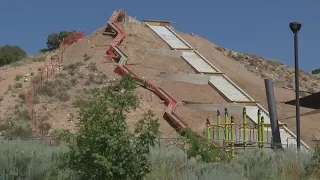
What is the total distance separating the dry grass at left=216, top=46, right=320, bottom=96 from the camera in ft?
195

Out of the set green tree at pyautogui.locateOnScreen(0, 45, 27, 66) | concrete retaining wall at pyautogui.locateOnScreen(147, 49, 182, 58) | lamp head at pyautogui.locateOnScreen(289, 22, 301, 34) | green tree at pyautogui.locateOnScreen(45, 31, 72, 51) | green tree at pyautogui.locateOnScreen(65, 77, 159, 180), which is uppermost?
green tree at pyautogui.locateOnScreen(45, 31, 72, 51)

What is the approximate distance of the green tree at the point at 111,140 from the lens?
8.73m

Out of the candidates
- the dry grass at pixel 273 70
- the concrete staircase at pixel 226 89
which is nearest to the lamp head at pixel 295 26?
the concrete staircase at pixel 226 89

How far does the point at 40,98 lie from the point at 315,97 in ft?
79.5

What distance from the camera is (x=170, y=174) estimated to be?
1145 cm

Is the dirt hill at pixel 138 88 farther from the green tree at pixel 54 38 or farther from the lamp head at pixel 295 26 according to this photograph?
the green tree at pixel 54 38

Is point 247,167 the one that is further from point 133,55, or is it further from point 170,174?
point 133,55

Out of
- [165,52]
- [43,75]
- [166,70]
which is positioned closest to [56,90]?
[43,75]

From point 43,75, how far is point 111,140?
3587cm

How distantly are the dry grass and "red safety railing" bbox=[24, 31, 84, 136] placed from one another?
16.2m

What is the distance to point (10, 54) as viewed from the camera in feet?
278

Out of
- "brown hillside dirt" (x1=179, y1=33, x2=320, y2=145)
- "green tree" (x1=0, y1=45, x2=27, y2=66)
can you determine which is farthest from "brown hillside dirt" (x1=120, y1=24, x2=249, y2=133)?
"green tree" (x1=0, y1=45, x2=27, y2=66)

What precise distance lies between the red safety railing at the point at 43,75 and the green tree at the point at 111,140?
72.0 feet

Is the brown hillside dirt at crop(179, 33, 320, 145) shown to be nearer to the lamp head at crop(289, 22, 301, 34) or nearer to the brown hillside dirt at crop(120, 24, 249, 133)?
the brown hillside dirt at crop(120, 24, 249, 133)
